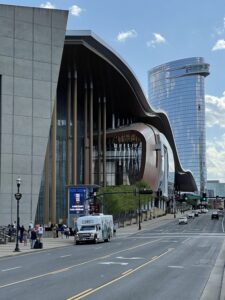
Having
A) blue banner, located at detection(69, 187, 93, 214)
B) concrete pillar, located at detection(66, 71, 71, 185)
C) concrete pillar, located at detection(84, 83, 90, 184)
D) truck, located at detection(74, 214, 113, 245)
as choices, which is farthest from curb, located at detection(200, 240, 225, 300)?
concrete pillar, located at detection(84, 83, 90, 184)

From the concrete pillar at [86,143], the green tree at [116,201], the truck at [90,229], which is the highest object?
the concrete pillar at [86,143]

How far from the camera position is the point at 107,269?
73.8 ft

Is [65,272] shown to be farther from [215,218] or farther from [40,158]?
[215,218]

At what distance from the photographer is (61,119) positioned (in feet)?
358

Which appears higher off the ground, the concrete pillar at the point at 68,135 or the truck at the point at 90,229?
the concrete pillar at the point at 68,135

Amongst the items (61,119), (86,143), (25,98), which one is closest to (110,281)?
(25,98)

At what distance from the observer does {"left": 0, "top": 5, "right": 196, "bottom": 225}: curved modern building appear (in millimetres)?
60156

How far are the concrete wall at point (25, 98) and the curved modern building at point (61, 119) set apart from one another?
0.36ft

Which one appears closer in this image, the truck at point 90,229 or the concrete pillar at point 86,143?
the truck at point 90,229

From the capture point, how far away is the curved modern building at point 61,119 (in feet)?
197

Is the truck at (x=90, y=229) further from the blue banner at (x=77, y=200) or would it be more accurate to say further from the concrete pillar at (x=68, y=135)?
the concrete pillar at (x=68, y=135)

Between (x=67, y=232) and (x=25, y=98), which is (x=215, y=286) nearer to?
(x=67, y=232)

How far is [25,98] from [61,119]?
48129 mm

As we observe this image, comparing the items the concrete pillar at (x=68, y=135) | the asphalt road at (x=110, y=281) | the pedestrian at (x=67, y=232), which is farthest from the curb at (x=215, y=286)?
the concrete pillar at (x=68, y=135)
